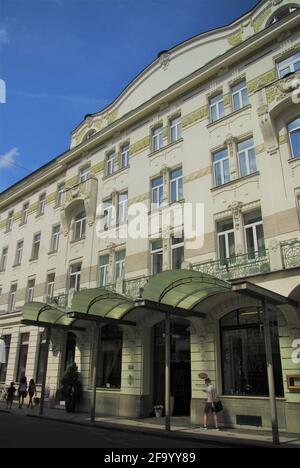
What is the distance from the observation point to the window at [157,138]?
22016mm

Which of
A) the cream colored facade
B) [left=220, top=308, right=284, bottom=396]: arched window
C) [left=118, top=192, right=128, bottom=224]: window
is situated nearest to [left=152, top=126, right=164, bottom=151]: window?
the cream colored facade

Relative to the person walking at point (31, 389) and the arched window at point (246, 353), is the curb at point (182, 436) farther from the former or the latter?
Answer: the person walking at point (31, 389)

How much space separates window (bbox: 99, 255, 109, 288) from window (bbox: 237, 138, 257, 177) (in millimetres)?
9329

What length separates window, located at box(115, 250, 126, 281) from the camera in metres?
21.1

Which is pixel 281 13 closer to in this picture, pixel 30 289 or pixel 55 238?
pixel 55 238

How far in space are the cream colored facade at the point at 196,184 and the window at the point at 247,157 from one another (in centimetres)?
20

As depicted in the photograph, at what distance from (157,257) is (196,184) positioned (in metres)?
4.16

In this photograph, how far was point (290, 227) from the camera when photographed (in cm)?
1452

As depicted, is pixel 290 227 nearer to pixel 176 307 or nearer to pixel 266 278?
pixel 266 278

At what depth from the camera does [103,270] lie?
878 inches

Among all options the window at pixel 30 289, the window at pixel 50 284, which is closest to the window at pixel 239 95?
the window at pixel 50 284
